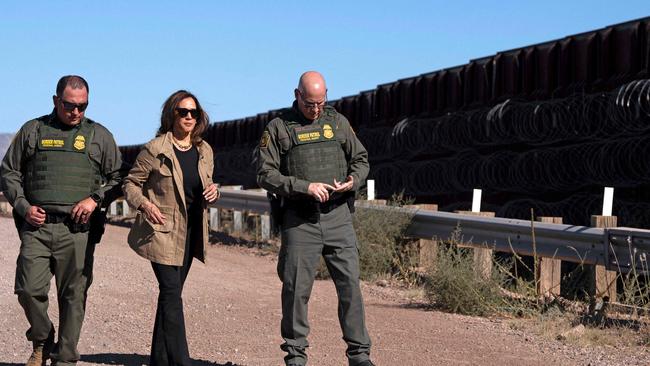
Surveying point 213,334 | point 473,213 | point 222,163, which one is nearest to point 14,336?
point 213,334

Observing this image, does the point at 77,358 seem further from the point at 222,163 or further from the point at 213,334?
the point at 222,163

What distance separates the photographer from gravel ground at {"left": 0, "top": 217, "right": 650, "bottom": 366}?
305 inches

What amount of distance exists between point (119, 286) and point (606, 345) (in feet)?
Result: 18.3

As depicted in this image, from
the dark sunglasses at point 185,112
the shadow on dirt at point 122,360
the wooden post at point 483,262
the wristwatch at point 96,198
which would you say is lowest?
the shadow on dirt at point 122,360

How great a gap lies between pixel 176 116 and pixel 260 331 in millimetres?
2634

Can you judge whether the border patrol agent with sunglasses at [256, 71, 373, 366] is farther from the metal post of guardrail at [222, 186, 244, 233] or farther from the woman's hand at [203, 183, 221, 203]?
the metal post of guardrail at [222, 186, 244, 233]

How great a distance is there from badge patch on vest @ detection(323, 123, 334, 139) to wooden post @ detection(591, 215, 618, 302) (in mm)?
3381

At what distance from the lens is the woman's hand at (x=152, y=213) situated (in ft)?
22.1

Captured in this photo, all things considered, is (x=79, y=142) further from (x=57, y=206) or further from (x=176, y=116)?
(x=176, y=116)

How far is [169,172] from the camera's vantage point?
6859 millimetres

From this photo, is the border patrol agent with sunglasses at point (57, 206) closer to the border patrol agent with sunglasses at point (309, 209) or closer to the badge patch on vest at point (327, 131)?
the border patrol agent with sunglasses at point (309, 209)

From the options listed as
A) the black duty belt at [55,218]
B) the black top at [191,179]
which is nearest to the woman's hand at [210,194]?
the black top at [191,179]

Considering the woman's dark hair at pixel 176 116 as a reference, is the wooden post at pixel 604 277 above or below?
below

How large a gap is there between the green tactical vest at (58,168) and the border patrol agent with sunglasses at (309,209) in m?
1.13
